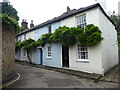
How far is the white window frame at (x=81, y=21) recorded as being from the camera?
10.4 meters

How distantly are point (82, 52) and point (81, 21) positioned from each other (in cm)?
350

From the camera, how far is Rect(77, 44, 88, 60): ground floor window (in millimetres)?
9938

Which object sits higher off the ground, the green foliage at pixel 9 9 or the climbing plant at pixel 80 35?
the green foliage at pixel 9 9

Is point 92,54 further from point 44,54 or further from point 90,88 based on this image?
point 44,54

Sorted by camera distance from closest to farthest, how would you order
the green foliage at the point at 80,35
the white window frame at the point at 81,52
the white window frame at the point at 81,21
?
the green foliage at the point at 80,35, the white window frame at the point at 81,52, the white window frame at the point at 81,21

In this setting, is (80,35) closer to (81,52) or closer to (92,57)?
(81,52)

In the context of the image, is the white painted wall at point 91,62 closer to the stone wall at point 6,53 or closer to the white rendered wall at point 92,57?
the white rendered wall at point 92,57

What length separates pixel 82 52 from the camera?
33.6 ft

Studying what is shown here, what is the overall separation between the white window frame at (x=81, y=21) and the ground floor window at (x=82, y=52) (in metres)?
2.26

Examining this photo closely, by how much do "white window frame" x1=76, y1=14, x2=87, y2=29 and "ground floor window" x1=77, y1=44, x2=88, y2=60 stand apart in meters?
2.26

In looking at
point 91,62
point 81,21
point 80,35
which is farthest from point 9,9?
point 91,62

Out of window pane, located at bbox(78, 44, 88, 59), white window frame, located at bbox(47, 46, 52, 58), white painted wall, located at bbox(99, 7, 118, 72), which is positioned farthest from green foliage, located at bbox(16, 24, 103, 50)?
white window frame, located at bbox(47, 46, 52, 58)

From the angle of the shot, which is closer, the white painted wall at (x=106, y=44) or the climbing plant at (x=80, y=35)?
the climbing plant at (x=80, y=35)

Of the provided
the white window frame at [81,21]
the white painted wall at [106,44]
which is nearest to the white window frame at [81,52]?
the white painted wall at [106,44]
